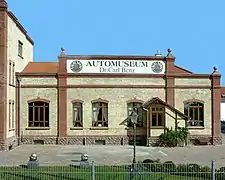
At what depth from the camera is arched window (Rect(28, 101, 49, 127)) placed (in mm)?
34938

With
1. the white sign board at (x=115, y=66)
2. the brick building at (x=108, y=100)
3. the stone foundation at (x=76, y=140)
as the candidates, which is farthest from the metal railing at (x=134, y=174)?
the white sign board at (x=115, y=66)

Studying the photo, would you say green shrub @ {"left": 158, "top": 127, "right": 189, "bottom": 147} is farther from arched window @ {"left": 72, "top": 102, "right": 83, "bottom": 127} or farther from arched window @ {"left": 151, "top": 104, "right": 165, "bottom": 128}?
arched window @ {"left": 72, "top": 102, "right": 83, "bottom": 127}

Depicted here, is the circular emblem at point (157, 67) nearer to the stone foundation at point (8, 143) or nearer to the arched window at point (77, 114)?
the arched window at point (77, 114)

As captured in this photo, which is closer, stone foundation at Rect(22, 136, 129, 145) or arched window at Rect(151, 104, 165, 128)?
arched window at Rect(151, 104, 165, 128)

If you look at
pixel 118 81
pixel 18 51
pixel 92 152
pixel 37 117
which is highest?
pixel 18 51

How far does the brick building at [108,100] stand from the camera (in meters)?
34.8

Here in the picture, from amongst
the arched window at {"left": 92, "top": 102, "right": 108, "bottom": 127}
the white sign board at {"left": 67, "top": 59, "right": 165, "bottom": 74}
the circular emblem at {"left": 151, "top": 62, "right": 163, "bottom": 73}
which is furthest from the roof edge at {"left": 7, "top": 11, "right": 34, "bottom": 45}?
the circular emblem at {"left": 151, "top": 62, "right": 163, "bottom": 73}

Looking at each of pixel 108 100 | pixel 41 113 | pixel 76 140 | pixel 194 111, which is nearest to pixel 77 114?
pixel 76 140

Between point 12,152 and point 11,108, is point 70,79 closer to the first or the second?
point 11,108

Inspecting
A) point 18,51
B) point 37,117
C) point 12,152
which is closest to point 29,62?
point 18,51

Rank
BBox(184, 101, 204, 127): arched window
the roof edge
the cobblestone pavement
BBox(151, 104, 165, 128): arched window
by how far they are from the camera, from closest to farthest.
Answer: the cobblestone pavement
the roof edge
BBox(151, 104, 165, 128): arched window
BBox(184, 101, 204, 127): arched window

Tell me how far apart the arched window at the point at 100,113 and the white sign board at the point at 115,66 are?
2.53 m

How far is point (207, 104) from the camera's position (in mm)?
36094

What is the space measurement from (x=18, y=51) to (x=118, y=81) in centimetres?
816
